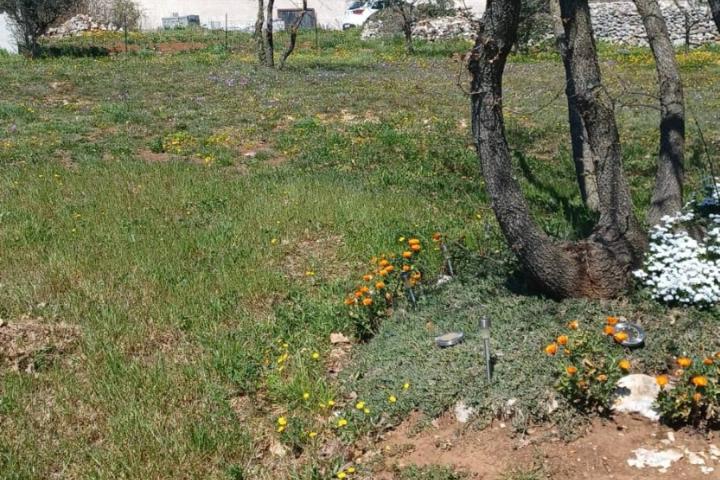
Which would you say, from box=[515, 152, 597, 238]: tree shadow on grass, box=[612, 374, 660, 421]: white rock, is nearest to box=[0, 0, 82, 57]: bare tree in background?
box=[515, 152, 597, 238]: tree shadow on grass

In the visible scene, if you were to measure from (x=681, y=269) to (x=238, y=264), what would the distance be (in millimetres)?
3535

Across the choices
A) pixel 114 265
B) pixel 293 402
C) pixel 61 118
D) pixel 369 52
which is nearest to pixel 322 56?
pixel 369 52

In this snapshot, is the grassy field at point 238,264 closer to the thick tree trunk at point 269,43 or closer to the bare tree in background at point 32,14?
the thick tree trunk at point 269,43

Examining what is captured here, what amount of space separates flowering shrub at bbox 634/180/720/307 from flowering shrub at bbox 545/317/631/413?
0.71 m

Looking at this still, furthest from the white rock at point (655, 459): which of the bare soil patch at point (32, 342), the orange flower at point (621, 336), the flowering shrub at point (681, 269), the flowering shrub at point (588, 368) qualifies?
the bare soil patch at point (32, 342)

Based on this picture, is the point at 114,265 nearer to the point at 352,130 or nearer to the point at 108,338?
the point at 108,338

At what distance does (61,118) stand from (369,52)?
17.5m

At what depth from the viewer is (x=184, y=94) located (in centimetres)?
1691

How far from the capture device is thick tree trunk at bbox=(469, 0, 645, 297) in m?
4.13

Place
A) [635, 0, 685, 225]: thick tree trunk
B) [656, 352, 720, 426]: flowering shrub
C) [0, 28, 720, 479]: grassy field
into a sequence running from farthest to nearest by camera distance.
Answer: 1. [635, 0, 685, 225]: thick tree trunk
2. [0, 28, 720, 479]: grassy field
3. [656, 352, 720, 426]: flowering shrub

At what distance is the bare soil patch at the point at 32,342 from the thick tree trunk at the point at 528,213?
3016 mm

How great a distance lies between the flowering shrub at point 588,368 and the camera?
3465 millimetres

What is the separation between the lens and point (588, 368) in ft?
11.6

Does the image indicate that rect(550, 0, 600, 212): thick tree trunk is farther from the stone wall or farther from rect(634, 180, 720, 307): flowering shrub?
the stone wall
